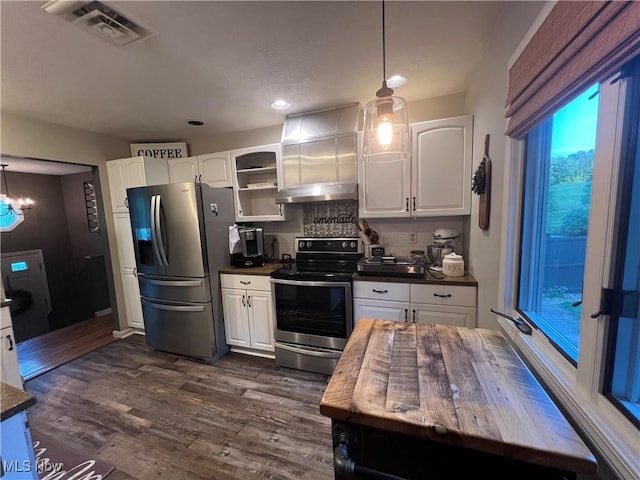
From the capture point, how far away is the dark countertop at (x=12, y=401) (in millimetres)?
788

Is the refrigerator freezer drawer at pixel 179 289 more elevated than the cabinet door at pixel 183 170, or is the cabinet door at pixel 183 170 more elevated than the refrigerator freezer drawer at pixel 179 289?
the cabinet door at pixel 183 170

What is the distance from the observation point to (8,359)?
185cm

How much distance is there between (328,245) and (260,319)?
1046mm

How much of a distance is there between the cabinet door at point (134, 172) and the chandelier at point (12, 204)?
1.84 m

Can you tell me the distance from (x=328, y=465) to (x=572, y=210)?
1.81m

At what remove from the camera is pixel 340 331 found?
7.78 ft

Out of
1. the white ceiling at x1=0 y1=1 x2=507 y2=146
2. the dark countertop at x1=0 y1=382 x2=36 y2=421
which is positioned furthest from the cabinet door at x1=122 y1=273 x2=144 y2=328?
the dark countertop at x1=0 y1=382 x2=36 y2=421

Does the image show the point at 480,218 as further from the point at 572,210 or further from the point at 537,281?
the point at 572,210

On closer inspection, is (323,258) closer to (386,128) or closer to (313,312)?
(313,312)

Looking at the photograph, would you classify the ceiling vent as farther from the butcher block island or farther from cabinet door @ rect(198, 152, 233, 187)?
the butcher block island

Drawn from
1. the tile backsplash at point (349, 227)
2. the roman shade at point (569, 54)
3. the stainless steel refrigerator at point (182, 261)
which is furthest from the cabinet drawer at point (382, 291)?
the stainless steel refrigerator at point (182, 261)

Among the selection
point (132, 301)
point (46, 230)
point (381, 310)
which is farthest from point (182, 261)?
point (46, 230)

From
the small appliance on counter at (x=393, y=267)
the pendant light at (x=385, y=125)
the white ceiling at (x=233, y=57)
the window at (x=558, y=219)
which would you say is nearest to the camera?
the window at (x=558, y=219)

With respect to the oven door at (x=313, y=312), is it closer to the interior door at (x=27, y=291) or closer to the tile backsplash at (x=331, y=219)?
the tile backsplash at (x=331, y=219)
